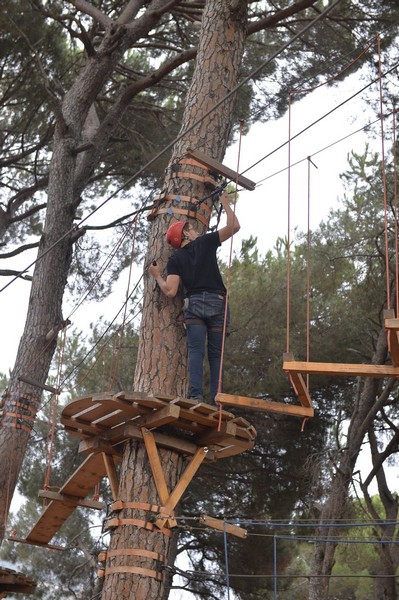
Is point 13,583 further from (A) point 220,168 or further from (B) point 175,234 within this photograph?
(A) point 220,168

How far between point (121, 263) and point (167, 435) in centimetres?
627

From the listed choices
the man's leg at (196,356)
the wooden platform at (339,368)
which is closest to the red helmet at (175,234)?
the man's leg at (196,356)

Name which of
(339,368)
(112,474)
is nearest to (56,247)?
(112,474)

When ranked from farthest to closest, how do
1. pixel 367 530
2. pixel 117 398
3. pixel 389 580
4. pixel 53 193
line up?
pixel 367 530 < pixel 389 580 < pixel 53 193 < pixel 117 398

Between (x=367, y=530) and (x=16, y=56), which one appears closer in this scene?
(x=16, y=56)

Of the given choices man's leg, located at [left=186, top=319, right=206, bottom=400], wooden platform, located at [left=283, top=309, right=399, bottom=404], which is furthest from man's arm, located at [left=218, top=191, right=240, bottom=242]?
wooden platform, located at [left=283, top=309, right=399, bottom=404]

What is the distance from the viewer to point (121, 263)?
1043 cm

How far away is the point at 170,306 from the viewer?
4.68 metres

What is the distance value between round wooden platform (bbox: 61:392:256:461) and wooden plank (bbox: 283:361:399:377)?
703 millimetres

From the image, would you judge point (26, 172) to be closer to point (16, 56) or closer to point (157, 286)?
point (16, 56)

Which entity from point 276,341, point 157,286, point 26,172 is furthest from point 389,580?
point 26,172

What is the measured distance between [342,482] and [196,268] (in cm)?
484

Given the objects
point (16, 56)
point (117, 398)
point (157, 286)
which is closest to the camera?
point (117, 398)

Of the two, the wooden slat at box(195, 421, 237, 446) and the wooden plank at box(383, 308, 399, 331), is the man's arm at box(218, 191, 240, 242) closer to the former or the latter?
the wooden slat at box(195, 421, 237, 446)
